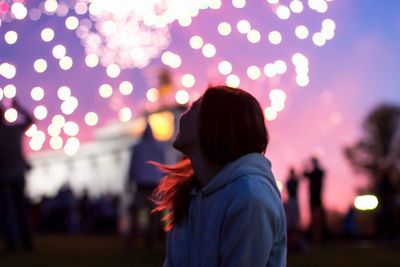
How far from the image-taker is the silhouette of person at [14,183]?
10.5 metres

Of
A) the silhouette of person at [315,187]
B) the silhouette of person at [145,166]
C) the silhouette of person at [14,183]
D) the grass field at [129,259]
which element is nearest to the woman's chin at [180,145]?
the grass field at [129,259]

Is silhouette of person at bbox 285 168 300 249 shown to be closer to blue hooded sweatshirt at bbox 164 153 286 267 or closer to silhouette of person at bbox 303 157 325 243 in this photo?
silhouette of person at bbox 303 157 325 243

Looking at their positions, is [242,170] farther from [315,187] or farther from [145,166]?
[315,187]

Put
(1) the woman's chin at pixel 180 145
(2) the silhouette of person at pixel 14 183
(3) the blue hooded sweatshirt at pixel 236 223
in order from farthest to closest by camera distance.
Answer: (2) the silhouette of person at pixel 14 183, (1) the woman's chin at pixel 180 145, (3) the blue hooded sweatshirt at pixel 236 223

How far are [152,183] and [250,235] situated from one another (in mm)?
8656

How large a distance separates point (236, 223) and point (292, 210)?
1066 centimetres

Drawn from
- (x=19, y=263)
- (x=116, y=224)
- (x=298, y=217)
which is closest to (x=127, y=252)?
(x=19, y=263)

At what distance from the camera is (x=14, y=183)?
1085 centimetres

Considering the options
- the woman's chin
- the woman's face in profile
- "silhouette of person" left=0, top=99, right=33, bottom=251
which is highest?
the woman's face in profile

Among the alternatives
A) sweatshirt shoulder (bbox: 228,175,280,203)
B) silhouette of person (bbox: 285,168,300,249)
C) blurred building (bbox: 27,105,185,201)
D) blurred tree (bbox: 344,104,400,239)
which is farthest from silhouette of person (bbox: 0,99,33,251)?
blurred building (bbox: 27,105,185,201)

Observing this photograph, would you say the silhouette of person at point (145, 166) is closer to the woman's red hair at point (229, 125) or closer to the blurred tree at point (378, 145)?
the woman's red hair at point (229, 125)

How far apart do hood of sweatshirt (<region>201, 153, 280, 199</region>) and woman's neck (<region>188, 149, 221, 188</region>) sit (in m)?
0.07

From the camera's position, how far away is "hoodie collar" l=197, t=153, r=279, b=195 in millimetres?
2273

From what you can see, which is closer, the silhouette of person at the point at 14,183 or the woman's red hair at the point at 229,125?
the woman's red hair at the point at 229,125
